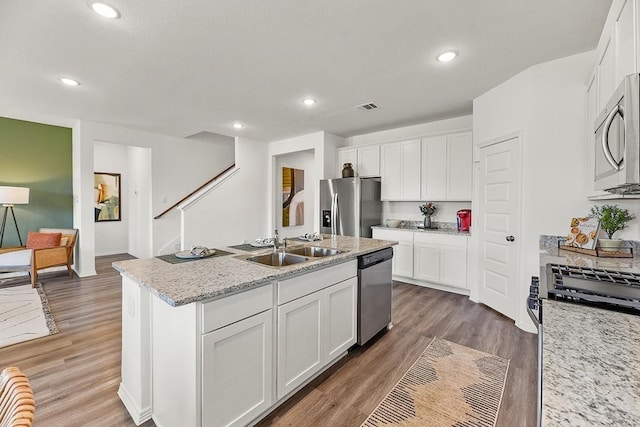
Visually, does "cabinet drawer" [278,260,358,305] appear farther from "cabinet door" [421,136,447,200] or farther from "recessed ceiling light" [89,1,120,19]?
"cabinet door" [421,136,447,200]

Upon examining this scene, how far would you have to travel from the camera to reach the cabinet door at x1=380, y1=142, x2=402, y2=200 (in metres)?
4.66

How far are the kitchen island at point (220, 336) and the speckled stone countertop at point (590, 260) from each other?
1.61 meters

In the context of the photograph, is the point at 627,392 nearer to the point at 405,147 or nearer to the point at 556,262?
the point at 556,262

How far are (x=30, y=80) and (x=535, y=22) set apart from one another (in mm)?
4836

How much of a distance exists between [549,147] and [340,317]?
2542mm

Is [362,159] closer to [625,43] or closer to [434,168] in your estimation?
[434,168]

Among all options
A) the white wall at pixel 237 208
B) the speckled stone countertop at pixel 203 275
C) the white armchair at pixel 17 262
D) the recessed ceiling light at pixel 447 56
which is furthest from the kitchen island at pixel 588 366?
the white armchair at pixel 17 262

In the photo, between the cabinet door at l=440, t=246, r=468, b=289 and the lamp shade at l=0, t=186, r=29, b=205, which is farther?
the lamp shade at l=0, t=186, r=29, b=205

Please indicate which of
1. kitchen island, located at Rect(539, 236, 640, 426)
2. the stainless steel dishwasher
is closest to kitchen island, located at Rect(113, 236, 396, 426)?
the stainless steel dishwasher

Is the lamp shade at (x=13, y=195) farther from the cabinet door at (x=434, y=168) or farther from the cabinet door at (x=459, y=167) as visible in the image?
the cabinet door at (x=459, y=167)

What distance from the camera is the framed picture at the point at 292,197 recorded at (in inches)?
255

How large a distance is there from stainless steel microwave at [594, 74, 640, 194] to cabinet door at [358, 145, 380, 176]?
3.61 metres

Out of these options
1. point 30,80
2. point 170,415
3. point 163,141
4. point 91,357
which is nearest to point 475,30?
point 170,415

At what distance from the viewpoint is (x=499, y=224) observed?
125 inches
